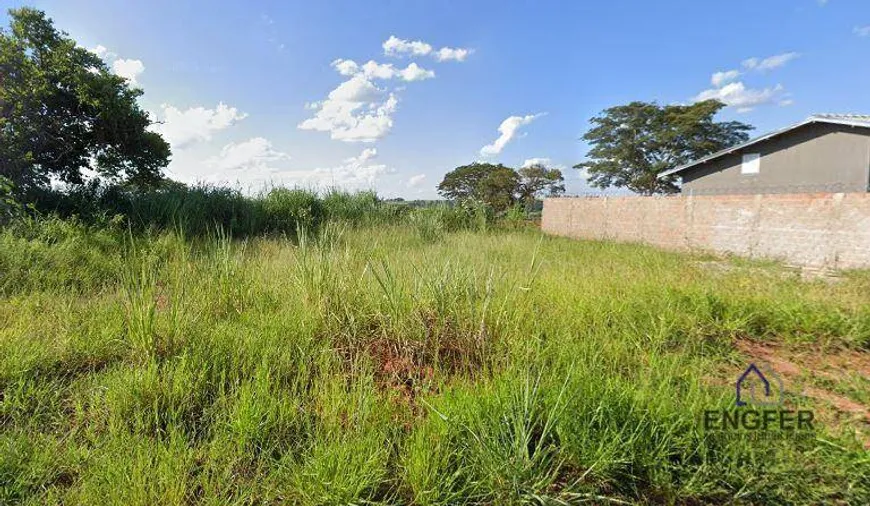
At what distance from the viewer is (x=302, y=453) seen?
1.38 m

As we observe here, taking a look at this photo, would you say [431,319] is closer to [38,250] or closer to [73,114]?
[38,250]

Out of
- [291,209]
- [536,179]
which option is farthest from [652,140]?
[291,209]

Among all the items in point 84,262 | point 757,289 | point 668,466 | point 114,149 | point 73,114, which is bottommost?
point 668,466

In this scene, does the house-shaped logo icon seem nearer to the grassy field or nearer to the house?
the grassy field

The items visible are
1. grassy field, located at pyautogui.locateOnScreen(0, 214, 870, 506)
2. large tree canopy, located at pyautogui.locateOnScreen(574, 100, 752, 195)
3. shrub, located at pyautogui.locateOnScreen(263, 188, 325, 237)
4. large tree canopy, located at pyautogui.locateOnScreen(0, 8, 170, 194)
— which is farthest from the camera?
large tree canopy, located at pyautogui.locateOnScreen(574, 100, 752, 195)

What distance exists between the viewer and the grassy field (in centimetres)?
127

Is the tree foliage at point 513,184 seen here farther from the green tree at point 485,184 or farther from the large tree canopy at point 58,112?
the large tree canopy at point 58,112

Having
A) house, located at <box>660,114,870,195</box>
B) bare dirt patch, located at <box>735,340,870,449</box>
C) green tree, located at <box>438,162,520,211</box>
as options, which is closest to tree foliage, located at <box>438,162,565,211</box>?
green tree, located at <box>438,162,520,211</box>

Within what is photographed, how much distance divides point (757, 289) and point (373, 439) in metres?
3.96

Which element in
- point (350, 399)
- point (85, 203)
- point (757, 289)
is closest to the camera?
point (350, 399)

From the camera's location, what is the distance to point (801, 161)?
12727mm

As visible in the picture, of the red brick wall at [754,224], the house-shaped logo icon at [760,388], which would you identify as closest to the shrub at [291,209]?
the house-shaped logo icon at [760,388]

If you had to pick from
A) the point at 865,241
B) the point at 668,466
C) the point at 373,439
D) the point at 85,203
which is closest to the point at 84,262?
the point at 85,203

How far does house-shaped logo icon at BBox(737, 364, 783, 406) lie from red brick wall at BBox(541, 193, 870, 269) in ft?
19.6
